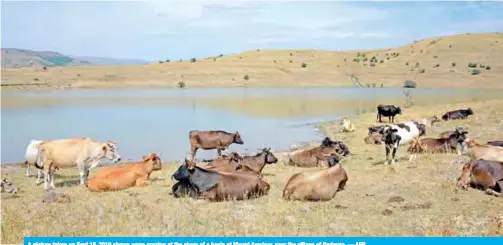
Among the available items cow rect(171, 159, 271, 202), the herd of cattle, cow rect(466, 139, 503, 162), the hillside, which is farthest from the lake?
the hillside

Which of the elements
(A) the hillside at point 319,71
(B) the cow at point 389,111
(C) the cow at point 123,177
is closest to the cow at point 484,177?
(C) the cow at point 123,177

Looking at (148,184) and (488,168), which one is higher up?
(488,168)

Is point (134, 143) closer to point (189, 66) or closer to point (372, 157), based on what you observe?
point (372, 157)

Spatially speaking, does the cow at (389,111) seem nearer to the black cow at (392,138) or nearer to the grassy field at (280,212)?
the black cow at (392,138)

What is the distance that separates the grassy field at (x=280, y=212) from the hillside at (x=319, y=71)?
64749 mm

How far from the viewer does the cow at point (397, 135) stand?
14943 millimetres

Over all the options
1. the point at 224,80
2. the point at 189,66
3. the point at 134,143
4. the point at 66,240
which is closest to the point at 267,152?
the point at 66,240

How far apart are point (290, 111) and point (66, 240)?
114 ft

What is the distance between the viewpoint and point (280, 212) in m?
9.34

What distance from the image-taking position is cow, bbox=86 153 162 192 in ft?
40.5

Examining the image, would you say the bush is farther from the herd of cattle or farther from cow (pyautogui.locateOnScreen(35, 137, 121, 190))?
cow (pyautogui.locateOnScreen(35, 137, 121, 190))

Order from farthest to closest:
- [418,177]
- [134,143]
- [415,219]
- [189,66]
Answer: [189,66] < [134,143] < [418,177] < [415,219]

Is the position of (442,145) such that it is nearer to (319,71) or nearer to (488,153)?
(488,153)

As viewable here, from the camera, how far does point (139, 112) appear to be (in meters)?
40.8
